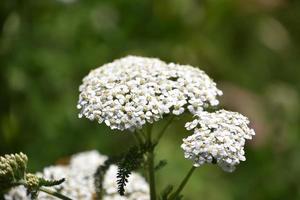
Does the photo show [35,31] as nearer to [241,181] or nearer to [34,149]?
[34,149]

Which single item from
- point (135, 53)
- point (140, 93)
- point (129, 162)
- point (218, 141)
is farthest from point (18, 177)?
point (135, 53)

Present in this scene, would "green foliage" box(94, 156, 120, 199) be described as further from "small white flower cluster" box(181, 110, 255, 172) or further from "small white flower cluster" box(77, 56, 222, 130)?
"small white flower cluster" box(181, 110, 255, 172)

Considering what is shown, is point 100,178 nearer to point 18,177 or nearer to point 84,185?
point 84,185

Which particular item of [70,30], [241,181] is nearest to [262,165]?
[241,181]

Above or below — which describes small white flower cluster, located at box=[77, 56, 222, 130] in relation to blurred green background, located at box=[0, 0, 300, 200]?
below

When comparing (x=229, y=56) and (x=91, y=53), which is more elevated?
(x=229, y=56)

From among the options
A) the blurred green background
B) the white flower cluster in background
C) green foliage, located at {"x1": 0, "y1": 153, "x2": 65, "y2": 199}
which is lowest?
green foliage, located at {"x1": 0, "y1": 153, "x2": 65, "y2": 199}

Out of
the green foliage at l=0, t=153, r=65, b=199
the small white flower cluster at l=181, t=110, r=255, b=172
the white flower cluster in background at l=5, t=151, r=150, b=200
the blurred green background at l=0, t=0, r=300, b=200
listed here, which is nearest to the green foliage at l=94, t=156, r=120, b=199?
the white flower cluster in background at l=5, t=151, r=150, b=200
